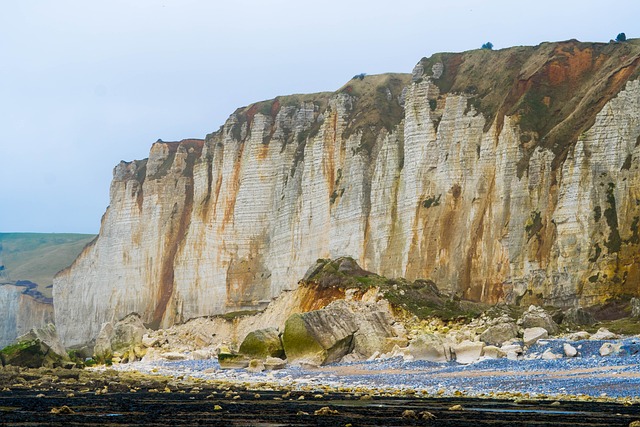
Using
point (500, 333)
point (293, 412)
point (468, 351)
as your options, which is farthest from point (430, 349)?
point (293, 412)

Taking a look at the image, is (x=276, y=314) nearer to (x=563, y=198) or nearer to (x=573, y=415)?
(x=563, y=198)

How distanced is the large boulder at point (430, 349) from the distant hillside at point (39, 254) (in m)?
103

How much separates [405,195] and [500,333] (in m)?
36.3

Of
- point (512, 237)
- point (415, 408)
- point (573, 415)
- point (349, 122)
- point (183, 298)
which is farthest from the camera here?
point (183, 298)

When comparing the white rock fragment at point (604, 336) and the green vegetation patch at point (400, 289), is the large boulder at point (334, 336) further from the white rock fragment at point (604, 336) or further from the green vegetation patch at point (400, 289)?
the white rock fragment at point (604, 336)

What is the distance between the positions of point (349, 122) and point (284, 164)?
784 centimetres

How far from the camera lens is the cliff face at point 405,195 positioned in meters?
57.3

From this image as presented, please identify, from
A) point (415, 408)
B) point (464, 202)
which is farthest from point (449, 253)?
point (415, 408)

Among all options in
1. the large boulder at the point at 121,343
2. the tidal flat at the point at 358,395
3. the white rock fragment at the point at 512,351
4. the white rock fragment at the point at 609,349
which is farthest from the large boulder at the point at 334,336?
the large boulder at the point at 121,343

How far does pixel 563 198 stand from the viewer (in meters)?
57.8

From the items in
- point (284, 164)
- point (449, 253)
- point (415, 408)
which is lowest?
point (415, 408)

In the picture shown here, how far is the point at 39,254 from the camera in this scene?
164 meters

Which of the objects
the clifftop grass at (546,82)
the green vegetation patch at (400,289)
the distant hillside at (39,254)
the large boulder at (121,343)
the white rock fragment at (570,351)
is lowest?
the large boulder at (121,343)

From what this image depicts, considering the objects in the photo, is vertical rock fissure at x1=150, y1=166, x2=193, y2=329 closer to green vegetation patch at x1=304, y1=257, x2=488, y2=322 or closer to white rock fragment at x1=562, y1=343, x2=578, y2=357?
green vegetation patch at x1=304, y1=257, x2=488, y2=322
